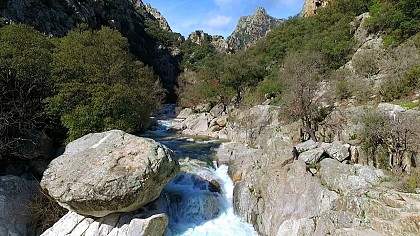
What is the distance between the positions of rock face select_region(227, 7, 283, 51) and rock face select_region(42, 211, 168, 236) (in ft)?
389

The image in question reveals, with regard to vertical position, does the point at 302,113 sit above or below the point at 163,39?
below

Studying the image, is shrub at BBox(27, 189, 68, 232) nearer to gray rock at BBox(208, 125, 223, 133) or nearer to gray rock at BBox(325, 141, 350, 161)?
gray rock at BBox(325, 141, 350, 161)

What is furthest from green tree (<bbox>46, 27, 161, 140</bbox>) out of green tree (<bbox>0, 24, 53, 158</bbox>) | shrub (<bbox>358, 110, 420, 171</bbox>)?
shrub (<bbox>358, 110, 420, 171</bbox>)

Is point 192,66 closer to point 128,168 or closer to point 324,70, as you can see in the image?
point 324,70

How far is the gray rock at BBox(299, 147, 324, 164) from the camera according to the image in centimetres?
1635

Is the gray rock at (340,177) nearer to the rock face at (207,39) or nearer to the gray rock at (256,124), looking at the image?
the gray rock at (256,124)

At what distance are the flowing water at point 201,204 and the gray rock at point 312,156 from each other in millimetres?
4679

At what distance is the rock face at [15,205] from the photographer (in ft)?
47.0

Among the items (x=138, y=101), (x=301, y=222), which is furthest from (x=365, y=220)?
(x=138, y=101)

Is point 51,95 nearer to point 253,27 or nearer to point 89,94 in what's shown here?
point 89,94

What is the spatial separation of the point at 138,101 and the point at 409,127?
55.6 ft

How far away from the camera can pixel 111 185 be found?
43.3ft

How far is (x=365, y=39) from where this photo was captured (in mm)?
36719

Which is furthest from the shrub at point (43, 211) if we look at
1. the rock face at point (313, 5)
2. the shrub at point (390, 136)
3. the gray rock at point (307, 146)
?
the rock face at point (313, 5)
